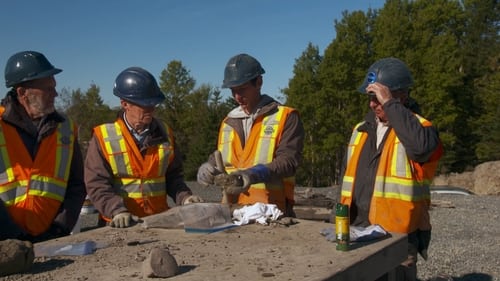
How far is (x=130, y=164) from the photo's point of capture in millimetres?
4227

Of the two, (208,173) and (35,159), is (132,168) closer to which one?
(208,173)

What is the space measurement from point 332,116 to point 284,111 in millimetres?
34000

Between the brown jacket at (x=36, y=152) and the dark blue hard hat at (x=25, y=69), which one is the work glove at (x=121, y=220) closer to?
the brown jacket at (x=36, y=152)

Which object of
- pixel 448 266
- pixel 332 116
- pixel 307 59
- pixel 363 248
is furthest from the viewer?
pixel 307 59

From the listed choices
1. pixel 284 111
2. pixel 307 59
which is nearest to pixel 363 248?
pixel 284 111

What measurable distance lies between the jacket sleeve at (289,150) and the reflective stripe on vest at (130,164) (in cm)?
83

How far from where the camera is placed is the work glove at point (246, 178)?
4.18 meters

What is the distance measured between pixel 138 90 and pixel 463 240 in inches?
306

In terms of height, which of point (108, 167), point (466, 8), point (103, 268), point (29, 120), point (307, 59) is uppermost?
point (466, 8)

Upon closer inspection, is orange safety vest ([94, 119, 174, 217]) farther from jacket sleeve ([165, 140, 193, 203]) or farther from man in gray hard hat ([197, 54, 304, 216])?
man in gray hard hat ([197, 54, 304, 216])

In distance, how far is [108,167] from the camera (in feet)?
13.9

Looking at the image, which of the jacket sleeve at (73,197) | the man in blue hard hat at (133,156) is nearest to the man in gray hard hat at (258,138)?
the man in blue hard hat at (133,156)

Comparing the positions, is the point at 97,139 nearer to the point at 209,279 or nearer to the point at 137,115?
the point at 137,115

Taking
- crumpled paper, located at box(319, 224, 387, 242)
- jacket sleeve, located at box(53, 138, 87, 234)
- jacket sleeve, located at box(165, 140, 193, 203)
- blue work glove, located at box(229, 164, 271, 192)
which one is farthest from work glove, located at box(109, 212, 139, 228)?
crumpled paper, located at box(319, 224, 387, 242)
